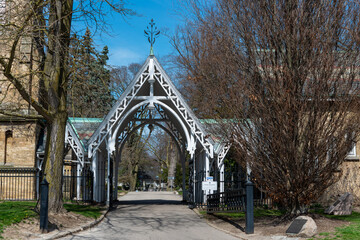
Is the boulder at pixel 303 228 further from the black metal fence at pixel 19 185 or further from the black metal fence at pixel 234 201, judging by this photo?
the black metal fence at pixel 19 185

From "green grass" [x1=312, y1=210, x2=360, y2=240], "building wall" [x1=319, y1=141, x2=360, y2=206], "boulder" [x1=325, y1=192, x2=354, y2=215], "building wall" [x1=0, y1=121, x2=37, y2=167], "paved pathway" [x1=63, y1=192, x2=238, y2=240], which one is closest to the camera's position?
"green grass" [x1=312, y1=210, x2=360, y2=240]

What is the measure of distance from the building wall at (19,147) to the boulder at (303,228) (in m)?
18.3

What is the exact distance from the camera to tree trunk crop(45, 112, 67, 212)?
1500cm

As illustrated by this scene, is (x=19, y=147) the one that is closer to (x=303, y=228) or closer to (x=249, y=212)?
(x=249, y=212)

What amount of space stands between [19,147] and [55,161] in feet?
42.7

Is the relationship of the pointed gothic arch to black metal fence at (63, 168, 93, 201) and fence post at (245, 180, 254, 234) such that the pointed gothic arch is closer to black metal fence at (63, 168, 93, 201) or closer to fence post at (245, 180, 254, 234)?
black metal fence at (63, 168, 93, 201)

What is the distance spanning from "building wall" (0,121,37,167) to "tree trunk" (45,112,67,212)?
1209cm

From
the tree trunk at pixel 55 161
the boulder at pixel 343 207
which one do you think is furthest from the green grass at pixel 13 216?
the boulder at pixel 343 207

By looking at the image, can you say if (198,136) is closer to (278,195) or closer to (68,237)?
(278,195)

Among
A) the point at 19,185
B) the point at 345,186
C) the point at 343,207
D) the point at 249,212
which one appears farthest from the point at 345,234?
the point at 19,185

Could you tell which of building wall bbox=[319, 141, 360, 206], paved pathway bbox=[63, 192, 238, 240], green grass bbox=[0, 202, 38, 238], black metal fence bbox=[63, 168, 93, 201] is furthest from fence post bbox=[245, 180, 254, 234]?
building wall bbox=[319, 141, 360, 206]

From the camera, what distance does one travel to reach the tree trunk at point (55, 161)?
591 inches

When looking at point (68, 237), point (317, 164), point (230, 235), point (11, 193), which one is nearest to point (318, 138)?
point (317, 164)

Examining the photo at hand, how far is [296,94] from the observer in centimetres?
1406
